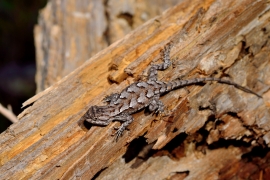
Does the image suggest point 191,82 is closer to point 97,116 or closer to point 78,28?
point 97,116

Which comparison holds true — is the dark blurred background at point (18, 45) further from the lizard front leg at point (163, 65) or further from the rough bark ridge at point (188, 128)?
the lizard front leg at point (163, 65)

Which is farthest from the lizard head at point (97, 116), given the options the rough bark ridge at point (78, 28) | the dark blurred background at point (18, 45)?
the dark blurred background at point (18, 45)

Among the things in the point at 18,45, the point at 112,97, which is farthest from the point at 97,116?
the point at 18,45

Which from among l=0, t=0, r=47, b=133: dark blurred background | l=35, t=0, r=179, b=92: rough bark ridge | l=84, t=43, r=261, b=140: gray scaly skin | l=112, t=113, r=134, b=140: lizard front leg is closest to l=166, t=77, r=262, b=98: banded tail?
l=84, t=43, r=261, b=140: gray scaly skin

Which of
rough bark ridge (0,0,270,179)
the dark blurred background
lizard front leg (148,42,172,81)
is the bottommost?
rough bark ridge (0,0,270,179)

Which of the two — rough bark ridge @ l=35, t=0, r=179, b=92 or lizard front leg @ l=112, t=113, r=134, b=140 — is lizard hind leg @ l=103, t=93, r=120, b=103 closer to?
lizard front leg @ l=112, t=113, r=134, b=140

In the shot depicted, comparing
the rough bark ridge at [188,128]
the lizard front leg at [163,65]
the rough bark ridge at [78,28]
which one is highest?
the rough bark ridge at [78,28]

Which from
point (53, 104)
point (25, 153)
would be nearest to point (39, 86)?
point (53, 104)

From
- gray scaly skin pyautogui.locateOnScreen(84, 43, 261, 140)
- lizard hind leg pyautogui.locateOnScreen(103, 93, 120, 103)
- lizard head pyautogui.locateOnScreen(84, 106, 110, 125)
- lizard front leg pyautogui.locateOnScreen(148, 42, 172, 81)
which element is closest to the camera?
lizard head pyautogui.locateOnScreen(84, 106, 110, 125)
